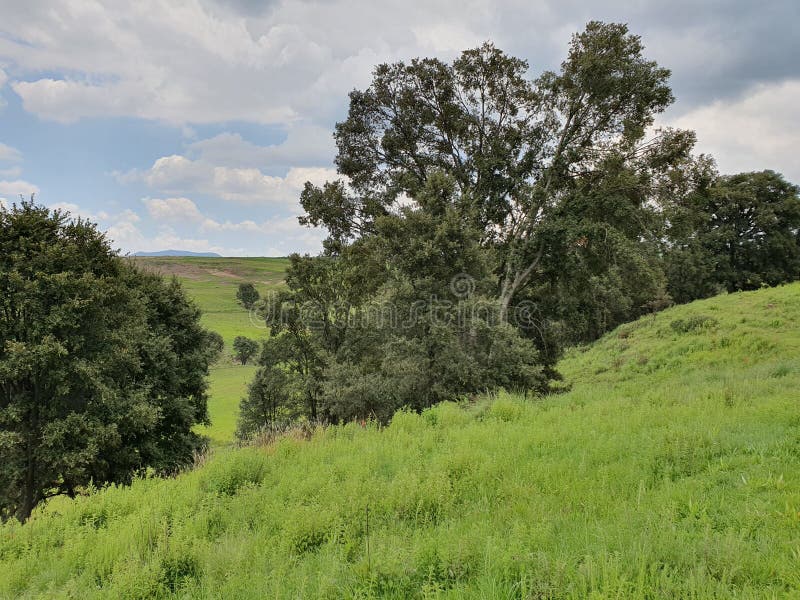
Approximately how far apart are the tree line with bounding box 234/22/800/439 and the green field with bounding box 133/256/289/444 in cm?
604

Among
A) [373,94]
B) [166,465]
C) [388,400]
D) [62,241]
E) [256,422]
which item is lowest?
[256,422]

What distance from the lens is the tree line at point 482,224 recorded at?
14625 mm

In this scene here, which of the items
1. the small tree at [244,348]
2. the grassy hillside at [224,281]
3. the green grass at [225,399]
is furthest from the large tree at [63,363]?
the grassy hillside at [224,281]

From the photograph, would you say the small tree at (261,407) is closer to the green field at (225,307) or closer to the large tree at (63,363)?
the green field at (225,307)

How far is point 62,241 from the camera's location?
15117 mm

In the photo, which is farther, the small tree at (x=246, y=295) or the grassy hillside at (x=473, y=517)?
the small tree at (x=246, y=295)

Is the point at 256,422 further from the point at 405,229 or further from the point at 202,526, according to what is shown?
the point at 202,526

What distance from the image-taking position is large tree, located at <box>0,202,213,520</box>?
13.5 metres

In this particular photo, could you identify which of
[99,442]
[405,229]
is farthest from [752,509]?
[99,442]

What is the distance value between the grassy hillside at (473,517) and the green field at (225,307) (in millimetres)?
18192

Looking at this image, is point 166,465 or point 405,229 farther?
point 166,465

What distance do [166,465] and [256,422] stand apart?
13007 millimetres

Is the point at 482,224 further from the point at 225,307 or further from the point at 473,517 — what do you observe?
the point at 225,307

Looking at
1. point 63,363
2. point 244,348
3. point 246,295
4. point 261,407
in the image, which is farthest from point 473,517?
point 246,295
